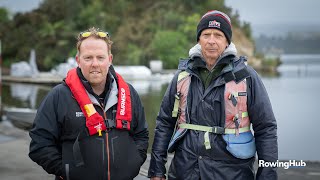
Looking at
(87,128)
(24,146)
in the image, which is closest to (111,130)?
(87,128)

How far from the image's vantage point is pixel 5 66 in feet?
145

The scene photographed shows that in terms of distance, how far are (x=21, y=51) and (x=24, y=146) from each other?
41.1m

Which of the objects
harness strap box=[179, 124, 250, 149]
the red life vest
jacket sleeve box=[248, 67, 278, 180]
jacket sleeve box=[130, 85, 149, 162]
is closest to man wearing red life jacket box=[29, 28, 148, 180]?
the red life vest

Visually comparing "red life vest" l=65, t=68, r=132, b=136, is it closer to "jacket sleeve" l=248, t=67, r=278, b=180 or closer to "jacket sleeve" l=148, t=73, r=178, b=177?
"jacket sleeve" l=148, t=73, r=178, b=177

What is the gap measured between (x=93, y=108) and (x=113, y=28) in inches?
2070

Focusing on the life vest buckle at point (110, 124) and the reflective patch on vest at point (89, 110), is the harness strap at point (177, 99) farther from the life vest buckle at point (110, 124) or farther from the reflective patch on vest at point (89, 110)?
the reflective patch on vest at point (89, 110)

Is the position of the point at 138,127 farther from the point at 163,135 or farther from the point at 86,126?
the point at 86,126

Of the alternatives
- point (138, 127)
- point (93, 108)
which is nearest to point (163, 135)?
point (138, 127)

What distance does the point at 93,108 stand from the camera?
2551 millimetres

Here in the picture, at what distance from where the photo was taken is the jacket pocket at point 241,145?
2.68 m

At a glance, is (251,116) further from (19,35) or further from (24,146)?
(19,35)

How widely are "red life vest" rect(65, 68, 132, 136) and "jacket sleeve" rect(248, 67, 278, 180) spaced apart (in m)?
0.78

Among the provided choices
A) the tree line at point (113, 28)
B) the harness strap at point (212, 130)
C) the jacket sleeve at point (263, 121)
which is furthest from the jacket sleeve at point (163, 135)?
the tree line at point (113, 28)

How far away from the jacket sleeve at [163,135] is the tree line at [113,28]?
40.6 m
